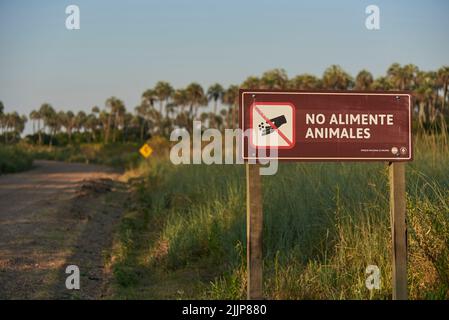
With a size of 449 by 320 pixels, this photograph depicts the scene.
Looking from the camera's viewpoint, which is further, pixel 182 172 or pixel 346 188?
pixel 182 172

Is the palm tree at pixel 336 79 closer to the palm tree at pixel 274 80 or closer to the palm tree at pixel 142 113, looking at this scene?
the palm tree at pixel 274 80

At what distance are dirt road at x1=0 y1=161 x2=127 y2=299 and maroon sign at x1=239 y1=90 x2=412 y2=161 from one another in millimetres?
3411

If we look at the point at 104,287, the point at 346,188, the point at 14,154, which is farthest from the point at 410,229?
the point at 14,154

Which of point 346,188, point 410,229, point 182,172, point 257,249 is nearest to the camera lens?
point 257,249

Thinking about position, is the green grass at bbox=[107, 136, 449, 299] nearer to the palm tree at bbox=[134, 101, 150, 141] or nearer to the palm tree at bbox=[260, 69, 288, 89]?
the palm tree at bbox=[260, 69, 288, 89]

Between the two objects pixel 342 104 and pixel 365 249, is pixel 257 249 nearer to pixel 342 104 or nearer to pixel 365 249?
pixel 342 104

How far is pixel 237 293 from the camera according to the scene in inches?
265

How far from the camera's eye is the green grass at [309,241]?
672cm

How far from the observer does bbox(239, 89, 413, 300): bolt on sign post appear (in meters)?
5.69

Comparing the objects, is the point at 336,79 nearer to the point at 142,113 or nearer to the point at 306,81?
the point at 306,81

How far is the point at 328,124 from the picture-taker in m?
5.85

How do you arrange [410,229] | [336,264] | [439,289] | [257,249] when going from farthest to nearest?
[336,264], [410,229], [439,289], [257,249]

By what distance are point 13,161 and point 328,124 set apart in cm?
4158

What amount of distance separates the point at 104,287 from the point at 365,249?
3373 millimetres
